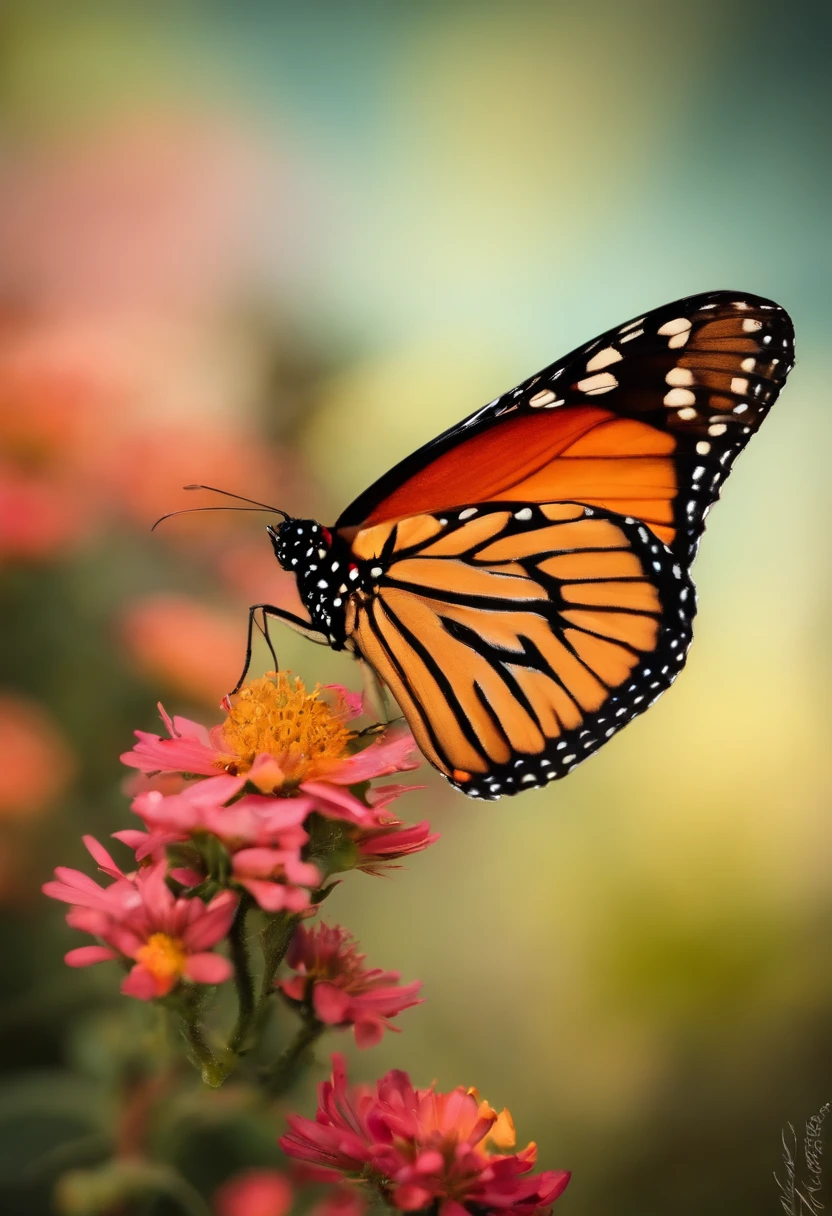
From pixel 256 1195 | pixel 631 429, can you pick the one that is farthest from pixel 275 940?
pixel 631 429

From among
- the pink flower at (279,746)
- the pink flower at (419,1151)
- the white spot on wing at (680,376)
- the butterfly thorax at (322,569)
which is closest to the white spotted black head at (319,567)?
the butterfly thorax at (322,569)

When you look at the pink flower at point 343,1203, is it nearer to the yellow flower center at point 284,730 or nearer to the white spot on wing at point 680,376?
the yellow flower center at point 284,730

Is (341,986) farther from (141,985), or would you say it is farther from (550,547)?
(550,547)

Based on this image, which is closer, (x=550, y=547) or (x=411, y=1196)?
(x=411, y=1196)

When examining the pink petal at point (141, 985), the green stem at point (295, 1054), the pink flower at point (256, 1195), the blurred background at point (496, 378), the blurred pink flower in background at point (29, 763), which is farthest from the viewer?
the blurred background at point (496, 378)

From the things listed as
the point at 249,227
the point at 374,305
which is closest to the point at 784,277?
the point at 374,305
